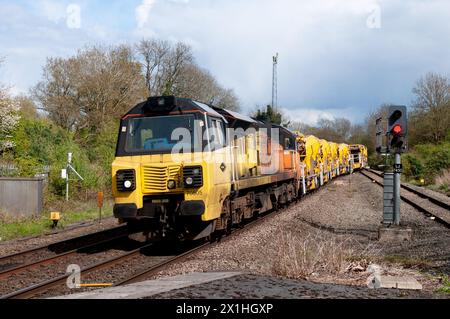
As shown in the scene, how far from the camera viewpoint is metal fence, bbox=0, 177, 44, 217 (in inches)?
709

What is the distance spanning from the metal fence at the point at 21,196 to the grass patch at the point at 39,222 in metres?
0.54

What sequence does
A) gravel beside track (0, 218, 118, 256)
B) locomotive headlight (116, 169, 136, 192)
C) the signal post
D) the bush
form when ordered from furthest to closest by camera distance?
1. the bush
2. gravel beside track (0, 218, 118, 256)
3. the signal post
4. locomotive headlight (116, 169, 136, 192)

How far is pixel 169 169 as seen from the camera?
35.6ft

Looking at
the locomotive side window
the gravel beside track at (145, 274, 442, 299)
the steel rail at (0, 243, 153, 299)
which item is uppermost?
the locomotive side window

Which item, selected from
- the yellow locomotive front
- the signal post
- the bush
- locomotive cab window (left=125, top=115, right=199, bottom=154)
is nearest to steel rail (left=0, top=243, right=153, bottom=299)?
the yellow locomotive front

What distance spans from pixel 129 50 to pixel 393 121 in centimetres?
4068

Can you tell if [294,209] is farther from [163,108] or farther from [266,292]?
[266,292]

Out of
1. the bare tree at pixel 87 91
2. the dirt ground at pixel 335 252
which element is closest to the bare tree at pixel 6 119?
the bare tree at pixel 87 91

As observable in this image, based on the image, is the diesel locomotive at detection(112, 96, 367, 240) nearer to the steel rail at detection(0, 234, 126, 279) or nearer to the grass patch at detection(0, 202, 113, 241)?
the steel rail at detection(0, 234, 126, 279)

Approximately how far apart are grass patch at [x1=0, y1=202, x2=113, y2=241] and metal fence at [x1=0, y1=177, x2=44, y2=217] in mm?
536

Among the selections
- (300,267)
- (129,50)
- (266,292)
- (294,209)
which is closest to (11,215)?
(294,209)

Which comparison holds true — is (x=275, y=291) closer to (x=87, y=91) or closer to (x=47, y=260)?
(x=47, y=260)
